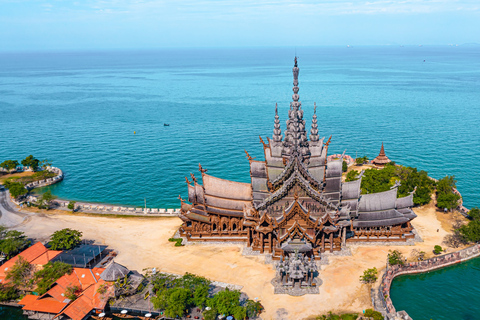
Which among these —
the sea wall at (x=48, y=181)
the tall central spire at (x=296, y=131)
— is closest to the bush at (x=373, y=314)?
the tall central spire at (x=296, y=131)

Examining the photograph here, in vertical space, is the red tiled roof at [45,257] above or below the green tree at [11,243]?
below

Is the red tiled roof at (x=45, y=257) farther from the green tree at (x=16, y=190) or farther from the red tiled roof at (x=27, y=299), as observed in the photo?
the green tree at (x=16, y=190)

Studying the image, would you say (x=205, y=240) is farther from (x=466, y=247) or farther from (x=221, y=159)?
(x=221, y=159)

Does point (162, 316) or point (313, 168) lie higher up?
point (313, 168)

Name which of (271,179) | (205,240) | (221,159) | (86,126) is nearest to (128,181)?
(221,159)

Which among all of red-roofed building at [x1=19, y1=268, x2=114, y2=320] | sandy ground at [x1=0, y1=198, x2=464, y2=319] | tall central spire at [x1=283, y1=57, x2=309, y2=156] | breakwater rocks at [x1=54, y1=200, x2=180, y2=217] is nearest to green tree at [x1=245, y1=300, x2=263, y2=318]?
sandy ground at [x1=0, y1=198, x2=464, y2=319]

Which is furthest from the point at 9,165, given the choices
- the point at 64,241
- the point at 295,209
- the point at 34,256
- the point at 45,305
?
the point at 295,209
